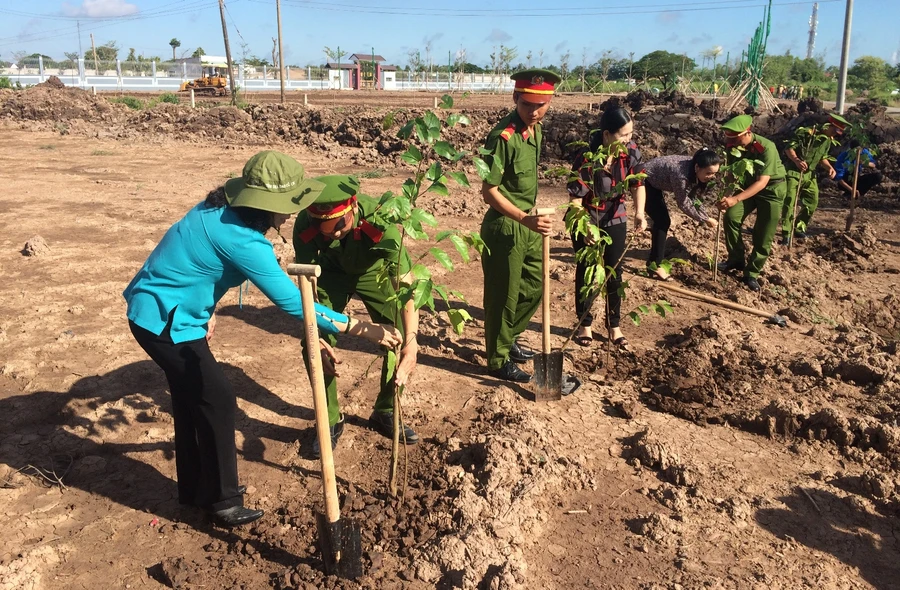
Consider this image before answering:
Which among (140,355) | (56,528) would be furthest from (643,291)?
(56,528)

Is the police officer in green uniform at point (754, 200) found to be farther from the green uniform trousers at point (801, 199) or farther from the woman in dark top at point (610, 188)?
the woman in dark top at point (610, 188)

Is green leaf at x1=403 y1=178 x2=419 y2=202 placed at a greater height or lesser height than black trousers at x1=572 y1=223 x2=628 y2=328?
greater

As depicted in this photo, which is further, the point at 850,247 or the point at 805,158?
the point at 850,247

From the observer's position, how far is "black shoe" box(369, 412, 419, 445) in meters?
3.77

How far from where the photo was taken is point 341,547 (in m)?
2.74

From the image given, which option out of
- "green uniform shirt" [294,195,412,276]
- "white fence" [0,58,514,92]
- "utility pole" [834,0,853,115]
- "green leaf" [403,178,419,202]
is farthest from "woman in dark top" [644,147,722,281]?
"white fence" [0,58,514,92]

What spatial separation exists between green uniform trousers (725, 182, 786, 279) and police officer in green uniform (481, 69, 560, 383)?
295 centimetres

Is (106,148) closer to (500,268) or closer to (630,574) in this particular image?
(500,268)

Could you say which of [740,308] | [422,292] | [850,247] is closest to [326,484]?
[422,292]

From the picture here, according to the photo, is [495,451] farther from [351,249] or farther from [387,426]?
[351,249]

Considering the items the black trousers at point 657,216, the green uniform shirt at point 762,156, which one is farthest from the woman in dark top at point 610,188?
the green uniform shirt at point 762,156

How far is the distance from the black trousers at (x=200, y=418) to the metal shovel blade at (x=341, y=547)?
1.75ft

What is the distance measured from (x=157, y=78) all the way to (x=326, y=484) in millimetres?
40099

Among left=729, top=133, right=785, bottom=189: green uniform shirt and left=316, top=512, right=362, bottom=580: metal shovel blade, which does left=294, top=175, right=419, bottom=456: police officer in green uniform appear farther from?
left=729, top=133, right=785, bottom=189: green uniform shirt
